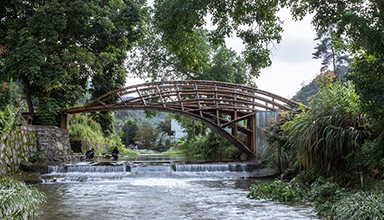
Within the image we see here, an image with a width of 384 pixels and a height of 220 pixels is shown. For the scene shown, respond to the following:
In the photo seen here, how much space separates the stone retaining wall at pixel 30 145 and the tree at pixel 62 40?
131cm

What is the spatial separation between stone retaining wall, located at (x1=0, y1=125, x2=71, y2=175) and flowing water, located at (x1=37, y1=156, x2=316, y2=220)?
126cm

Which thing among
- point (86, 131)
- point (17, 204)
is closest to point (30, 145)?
point (86, 131)

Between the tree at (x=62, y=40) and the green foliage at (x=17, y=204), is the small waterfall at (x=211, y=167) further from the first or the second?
the green foliage at (x=17, y=204)

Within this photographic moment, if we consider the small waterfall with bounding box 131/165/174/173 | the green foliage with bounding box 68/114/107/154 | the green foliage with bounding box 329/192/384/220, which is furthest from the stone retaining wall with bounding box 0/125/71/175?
the green foliage with bounding box 329/192/384/220

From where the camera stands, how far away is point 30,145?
13336mm

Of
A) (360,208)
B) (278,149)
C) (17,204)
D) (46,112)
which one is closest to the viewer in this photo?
(360,208)

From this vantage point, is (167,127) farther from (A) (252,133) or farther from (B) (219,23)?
(B) (219,23)

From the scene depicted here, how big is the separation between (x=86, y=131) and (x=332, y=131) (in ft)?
51.0

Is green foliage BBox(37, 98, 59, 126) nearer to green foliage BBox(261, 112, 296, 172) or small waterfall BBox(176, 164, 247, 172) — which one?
small waterfall BBox(176, 164, 247, 172)

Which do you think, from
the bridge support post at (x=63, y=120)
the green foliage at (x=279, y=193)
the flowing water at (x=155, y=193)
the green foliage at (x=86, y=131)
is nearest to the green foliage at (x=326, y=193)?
the green foliage at (x=279, y=193)

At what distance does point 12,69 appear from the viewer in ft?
44.7

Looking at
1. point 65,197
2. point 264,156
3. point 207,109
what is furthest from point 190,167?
point 65,197

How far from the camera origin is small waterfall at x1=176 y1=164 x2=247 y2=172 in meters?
12.3

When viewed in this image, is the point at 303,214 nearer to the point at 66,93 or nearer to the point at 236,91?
the point at 236,91
